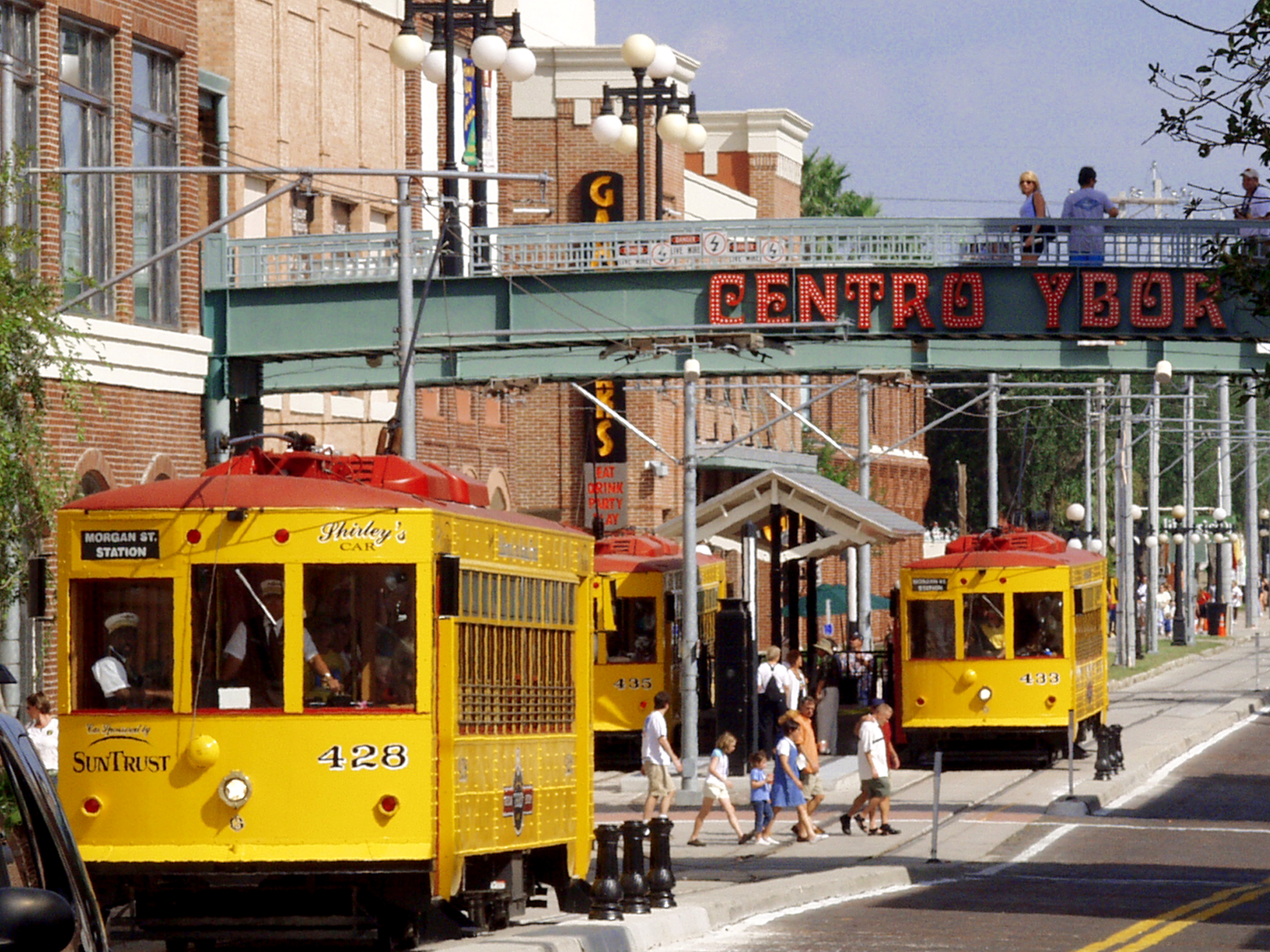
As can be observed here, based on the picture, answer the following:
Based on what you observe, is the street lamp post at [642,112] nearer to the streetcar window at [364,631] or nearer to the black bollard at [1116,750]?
the black bollard at [1116,750]

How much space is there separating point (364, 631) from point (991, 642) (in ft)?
70.6

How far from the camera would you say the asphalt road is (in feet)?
55.7

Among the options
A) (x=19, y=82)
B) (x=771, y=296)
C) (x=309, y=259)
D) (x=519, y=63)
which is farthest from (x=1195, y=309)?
(x=19, y=82)

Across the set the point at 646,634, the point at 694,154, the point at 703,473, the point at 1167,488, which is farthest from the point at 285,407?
the point at 1167,488

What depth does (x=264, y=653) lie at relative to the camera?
14656mm

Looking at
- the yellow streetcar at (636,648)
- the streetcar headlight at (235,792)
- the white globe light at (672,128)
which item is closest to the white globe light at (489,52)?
the yellow streetcar at (636,648)

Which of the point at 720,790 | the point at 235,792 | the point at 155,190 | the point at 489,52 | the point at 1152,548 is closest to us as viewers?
the point at 235,792

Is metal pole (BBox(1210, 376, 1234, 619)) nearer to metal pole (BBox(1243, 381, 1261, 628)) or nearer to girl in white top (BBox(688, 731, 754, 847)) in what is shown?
→ metal pole (BBox(1243, 381, 1261, 628))

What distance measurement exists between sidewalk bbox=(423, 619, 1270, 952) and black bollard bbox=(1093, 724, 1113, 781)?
132 millimetres

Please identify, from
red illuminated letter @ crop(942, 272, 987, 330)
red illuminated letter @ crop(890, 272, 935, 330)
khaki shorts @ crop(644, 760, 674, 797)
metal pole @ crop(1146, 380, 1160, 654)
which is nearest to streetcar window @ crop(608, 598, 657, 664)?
red illuminated letter @ crop(890, 272, 935, 330)

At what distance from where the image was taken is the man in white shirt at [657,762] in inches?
1043

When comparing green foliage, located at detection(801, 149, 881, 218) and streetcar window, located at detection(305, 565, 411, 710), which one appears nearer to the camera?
streetcar window, located at detection(305, 565, 411, 710)

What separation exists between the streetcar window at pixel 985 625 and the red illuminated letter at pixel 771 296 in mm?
4885

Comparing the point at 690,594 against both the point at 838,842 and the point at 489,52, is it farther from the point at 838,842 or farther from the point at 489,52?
the point at 489,52
